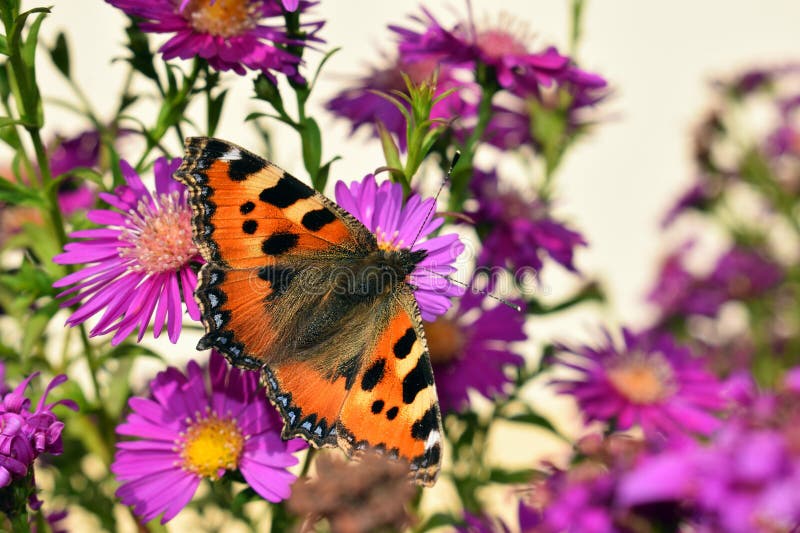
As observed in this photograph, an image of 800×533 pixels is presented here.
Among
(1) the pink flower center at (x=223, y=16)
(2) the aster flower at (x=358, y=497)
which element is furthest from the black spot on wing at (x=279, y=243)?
(2) the aster flower at (x=358, y=497)

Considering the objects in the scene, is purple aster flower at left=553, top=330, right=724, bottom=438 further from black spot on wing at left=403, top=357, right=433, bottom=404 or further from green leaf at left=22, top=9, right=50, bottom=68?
green leaf at left=22, top=9, right=50, bottom=68

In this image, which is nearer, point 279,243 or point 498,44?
point 279,243

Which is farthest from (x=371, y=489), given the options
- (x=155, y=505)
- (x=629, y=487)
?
(x=155, y=505)

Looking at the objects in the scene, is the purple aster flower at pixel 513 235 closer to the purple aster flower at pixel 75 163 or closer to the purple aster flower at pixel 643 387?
the purple aster flower at pixel 643 387

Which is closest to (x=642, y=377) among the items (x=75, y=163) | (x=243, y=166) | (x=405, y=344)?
(x=405, y=344)

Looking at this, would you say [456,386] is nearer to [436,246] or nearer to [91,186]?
[436,246]

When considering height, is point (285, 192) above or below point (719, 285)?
above

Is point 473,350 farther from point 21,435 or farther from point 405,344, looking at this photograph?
point 21,435
